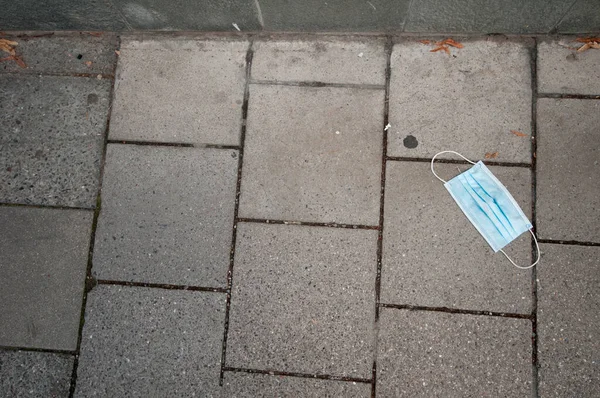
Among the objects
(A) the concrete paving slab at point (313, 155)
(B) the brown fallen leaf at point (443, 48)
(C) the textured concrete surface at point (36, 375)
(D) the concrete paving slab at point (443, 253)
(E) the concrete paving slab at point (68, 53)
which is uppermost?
(B) the brown fallen leaf at point (443, 48)

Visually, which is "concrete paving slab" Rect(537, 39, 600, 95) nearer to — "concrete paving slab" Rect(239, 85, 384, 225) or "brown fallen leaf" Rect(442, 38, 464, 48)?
"brown fallen leaf" Rect(442, 38, 464, 48)

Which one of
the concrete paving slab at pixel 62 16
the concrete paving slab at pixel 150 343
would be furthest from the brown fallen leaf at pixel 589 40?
the concrete paving slab at pixel 62 16

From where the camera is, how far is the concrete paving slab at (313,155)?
2.67m

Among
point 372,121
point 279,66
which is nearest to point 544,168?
point 372,121

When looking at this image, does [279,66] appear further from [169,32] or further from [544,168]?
[544,168]

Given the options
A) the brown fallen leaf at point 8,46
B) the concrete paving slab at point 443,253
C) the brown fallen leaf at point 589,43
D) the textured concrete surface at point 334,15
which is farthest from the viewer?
the brown fallen leaf at point 8,46

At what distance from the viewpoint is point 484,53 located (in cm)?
280

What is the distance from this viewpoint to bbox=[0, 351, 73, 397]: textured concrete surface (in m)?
2.61

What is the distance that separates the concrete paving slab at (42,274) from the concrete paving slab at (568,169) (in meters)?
2.83

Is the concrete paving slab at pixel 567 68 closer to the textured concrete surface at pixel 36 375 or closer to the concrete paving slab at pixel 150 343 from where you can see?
the concrete paving slab at pixel 150 343

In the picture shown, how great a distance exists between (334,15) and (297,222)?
4.34ft

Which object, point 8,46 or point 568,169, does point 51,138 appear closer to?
point 8,46

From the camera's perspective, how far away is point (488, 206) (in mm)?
2617

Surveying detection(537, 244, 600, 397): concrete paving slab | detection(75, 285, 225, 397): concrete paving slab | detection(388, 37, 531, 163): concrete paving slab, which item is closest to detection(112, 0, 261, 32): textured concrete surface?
detection(388, 37, 531, 163): concrete paving slab
